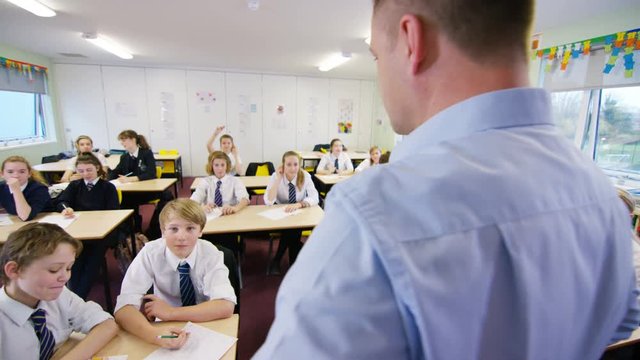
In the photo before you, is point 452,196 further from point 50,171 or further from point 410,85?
point 50,171

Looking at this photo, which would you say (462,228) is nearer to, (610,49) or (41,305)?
(41,305)

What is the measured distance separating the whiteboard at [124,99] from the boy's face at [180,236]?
6.36 meters

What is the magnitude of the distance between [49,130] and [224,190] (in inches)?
221

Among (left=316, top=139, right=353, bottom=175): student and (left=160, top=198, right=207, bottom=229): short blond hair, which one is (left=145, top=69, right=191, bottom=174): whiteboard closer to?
(left=316, top=139, right=353, bottom=175): student

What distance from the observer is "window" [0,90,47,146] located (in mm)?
5203

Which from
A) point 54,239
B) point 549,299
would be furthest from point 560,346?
point 54,239

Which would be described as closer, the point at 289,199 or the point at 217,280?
the point at 217,280

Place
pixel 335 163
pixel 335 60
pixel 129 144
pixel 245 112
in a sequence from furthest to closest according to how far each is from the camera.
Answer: pixel 245 112, pixel 335 60, pixel 335 163, pixel 129 144

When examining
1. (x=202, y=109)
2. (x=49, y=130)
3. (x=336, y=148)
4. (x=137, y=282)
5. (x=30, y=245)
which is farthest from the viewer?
(x=202, y=109)

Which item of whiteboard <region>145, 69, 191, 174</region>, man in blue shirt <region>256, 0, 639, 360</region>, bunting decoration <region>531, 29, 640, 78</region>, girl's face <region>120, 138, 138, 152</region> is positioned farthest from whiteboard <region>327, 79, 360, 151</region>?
man in blue shirt <region>256, 0, 639, 360</region>

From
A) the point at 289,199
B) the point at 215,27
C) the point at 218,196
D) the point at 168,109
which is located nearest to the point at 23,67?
the point at 168,109

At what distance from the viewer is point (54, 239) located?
4.53 feet

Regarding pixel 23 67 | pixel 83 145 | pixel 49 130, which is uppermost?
pixel 23 67

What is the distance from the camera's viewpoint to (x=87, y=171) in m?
2.96
